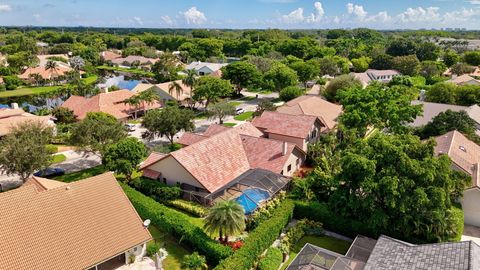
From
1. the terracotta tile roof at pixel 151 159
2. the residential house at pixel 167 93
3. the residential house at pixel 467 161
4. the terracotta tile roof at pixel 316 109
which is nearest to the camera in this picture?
the residential house at pixel 467 161

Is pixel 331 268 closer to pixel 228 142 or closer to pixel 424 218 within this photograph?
pixel 424 218

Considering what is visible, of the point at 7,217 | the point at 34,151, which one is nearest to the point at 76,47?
the point at 34,151

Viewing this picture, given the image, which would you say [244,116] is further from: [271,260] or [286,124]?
[271,260]

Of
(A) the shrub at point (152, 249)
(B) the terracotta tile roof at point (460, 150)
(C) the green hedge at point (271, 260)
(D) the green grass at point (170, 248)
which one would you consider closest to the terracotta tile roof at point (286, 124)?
(B) the terracotta tile roof at point (460, 150)

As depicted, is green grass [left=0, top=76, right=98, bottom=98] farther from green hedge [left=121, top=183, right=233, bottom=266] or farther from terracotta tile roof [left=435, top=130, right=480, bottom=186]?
terracotta tile roof [left=435, top=130, right=480, bottom=186]

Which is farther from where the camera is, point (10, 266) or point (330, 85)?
point (330, 85)

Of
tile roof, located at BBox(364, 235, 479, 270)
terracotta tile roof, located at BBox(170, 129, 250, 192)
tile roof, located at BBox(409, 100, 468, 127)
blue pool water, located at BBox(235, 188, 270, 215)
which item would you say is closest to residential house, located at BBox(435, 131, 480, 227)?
tile roof, located at BBox(409, 100, 468, 127)

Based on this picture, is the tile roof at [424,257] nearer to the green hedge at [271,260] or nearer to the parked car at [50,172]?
the green hedge at [271,260]
